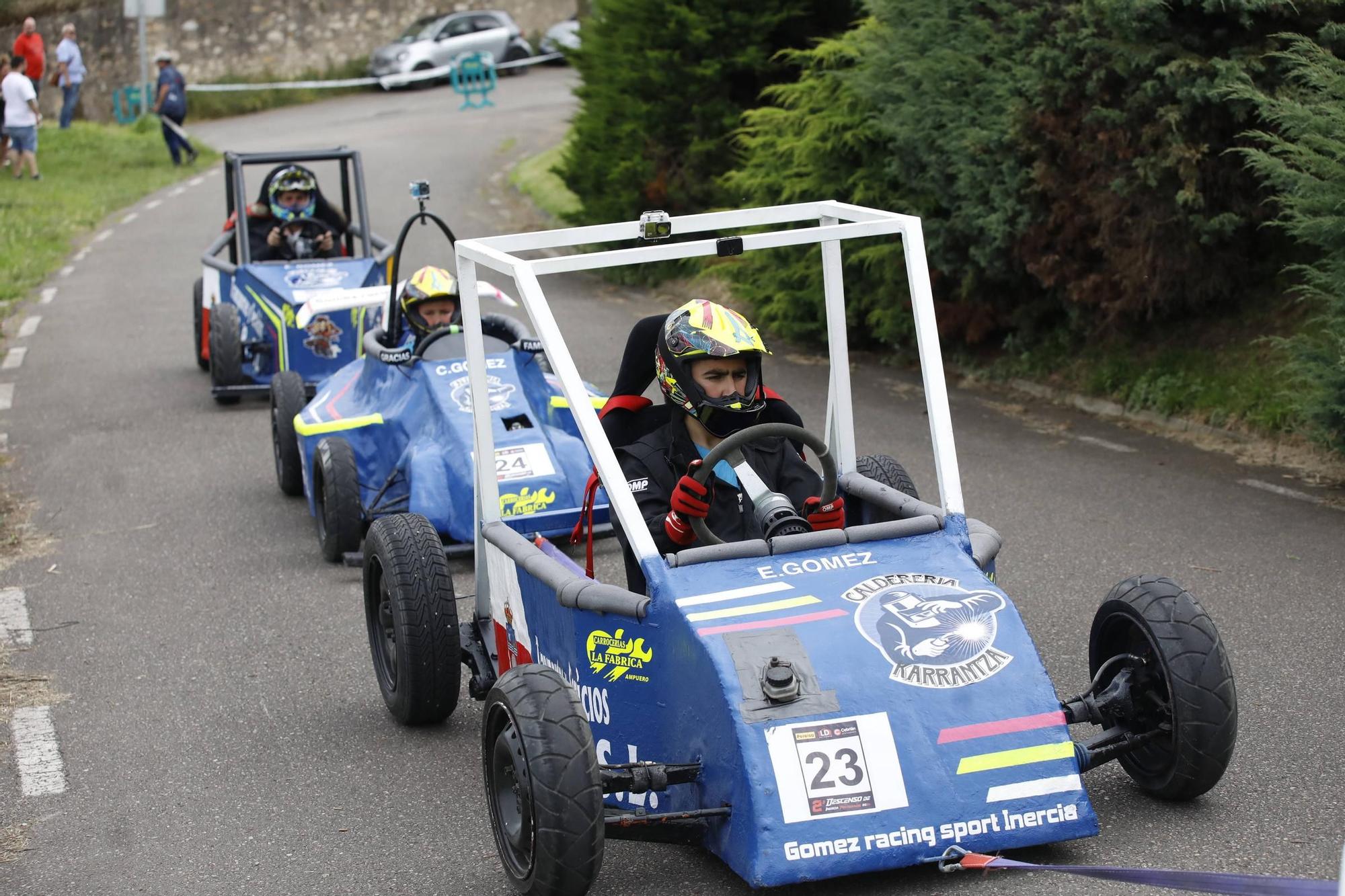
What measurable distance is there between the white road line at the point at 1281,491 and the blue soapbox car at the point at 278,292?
6.04 m

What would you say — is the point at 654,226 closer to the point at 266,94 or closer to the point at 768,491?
the point at 768,491

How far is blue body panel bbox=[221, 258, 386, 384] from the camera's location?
11969 millimetres

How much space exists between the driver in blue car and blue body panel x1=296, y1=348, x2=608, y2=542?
256 centimetres

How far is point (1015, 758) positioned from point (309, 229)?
33.7 ft

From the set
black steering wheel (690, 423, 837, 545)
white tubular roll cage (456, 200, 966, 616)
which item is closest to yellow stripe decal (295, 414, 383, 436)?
white tubular roll cage (456, 200, 966, 616)

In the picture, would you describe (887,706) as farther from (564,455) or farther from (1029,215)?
(1029,215)

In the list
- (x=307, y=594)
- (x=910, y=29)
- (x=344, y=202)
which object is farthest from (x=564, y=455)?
(x=344, y=202)

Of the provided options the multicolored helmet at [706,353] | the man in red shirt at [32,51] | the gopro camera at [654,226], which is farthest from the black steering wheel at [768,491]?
the man in red shirt at [32,51]

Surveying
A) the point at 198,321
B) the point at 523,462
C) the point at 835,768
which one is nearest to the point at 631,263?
the point at 835,768

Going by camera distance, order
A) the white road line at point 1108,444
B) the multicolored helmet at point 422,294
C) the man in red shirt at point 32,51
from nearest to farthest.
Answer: the multicolored helmet at point 422,294
the white road line at point 1108,444
the man in red shirt at point 32,51

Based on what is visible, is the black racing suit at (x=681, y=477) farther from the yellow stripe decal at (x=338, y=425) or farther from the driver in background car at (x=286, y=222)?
the driver in background car at (x=286, y=222)

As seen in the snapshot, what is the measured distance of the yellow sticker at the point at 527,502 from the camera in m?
8.09

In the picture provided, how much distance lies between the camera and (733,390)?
5332 mm

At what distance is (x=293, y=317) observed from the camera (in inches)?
477
